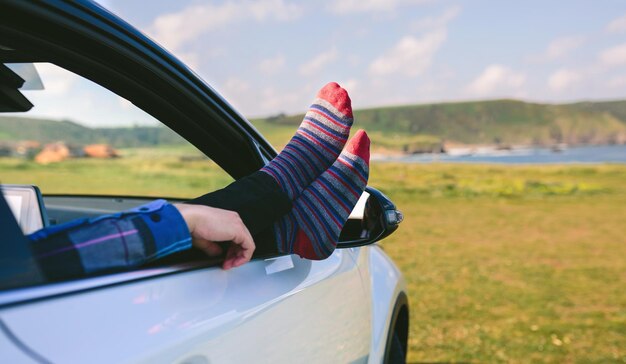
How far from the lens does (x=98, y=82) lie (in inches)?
59.8

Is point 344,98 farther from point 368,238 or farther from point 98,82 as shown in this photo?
point 98,82

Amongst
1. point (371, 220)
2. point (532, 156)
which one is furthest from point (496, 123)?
point (371, 220)

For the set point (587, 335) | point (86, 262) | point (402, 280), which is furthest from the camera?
point (587, 335)

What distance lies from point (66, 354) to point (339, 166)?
3.05 feet

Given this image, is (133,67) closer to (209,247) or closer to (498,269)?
(209,247)

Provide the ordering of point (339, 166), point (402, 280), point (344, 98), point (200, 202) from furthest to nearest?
point (402, 280) → point (344, 98) → point (339, 166) → point (200, 202)

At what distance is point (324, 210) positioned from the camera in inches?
63.4

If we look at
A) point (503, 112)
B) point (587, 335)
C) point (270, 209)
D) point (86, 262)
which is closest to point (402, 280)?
point (270, 209)

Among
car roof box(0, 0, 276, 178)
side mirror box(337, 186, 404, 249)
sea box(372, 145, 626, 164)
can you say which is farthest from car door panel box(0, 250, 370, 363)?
sea box(372, 145, 626, 164)

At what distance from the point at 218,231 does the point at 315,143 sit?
0.50 m

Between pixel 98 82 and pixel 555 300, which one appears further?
pixel 555 300

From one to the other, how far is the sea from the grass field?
43.2 meters

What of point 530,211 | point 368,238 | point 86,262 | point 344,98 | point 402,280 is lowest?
point 530,211

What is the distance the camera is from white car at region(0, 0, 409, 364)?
943mm
